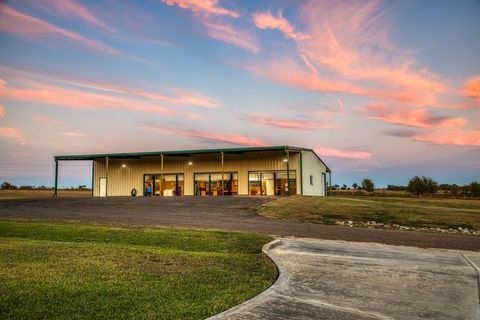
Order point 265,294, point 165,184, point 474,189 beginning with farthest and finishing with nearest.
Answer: point 474,189, point 165,184, point 265,294

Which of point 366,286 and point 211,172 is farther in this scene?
point 211,172

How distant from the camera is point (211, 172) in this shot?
118 ft

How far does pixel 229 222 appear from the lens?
15.6m

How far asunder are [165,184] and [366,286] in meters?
33.7

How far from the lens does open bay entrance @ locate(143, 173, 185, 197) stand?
123 feet

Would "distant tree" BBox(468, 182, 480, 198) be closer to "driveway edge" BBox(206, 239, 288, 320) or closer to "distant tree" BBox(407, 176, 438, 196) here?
"distant tree" BBox(407, 176, 438, 196)

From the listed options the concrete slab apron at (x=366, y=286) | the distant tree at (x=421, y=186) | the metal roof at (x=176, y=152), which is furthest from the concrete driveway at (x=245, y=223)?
the distant tree at (x=421, y=186)

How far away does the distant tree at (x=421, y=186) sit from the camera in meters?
58.2

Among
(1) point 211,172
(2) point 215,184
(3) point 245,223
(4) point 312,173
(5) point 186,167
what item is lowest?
(3) point 245,223

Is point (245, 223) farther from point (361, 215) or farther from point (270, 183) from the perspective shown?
point (270, 183)

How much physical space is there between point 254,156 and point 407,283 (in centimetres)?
2870

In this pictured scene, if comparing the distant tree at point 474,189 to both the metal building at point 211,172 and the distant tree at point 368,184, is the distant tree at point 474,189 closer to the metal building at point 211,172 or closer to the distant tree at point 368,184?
the distant tree at point 368,184

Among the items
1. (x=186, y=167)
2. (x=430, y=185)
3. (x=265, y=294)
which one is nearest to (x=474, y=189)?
(x=430, y=185)

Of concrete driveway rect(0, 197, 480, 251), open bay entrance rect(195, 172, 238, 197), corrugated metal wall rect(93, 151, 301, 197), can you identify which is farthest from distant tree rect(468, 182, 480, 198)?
concrete driveway rect(0, 197, 480, 251)
